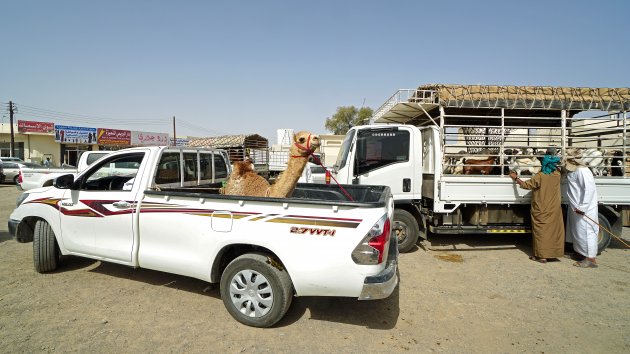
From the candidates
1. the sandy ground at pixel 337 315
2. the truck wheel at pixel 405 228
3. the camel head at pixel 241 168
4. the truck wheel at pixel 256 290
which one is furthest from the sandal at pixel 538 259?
the camel head at pixel 241 168

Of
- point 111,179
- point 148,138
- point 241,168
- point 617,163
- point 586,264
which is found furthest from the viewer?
point 148,138

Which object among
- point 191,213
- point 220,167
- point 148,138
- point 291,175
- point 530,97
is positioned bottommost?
point 191,213

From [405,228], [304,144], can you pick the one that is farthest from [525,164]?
[304,144]

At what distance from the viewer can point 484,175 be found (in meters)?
6.00

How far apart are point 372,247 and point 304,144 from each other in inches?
63.1

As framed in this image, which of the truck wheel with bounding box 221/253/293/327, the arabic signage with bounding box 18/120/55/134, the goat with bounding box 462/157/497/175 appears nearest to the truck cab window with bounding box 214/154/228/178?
the truck wheel with bounding box 221/253/293/327

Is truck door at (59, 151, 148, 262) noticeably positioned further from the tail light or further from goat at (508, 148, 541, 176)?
goat at (508, 148, 541, 176)

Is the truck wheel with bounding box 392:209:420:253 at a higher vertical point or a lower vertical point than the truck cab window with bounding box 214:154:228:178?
lower

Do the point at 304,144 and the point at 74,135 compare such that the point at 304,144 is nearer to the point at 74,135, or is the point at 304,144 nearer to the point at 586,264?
the point at 586,264

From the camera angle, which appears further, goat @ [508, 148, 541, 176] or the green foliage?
the green foliage

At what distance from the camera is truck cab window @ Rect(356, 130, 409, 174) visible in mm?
6039

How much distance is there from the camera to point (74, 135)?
30656mm

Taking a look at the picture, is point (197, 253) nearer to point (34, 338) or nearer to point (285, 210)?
point (285, 210)

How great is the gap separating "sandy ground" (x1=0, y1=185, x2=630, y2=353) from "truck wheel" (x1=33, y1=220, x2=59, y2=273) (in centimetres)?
22
